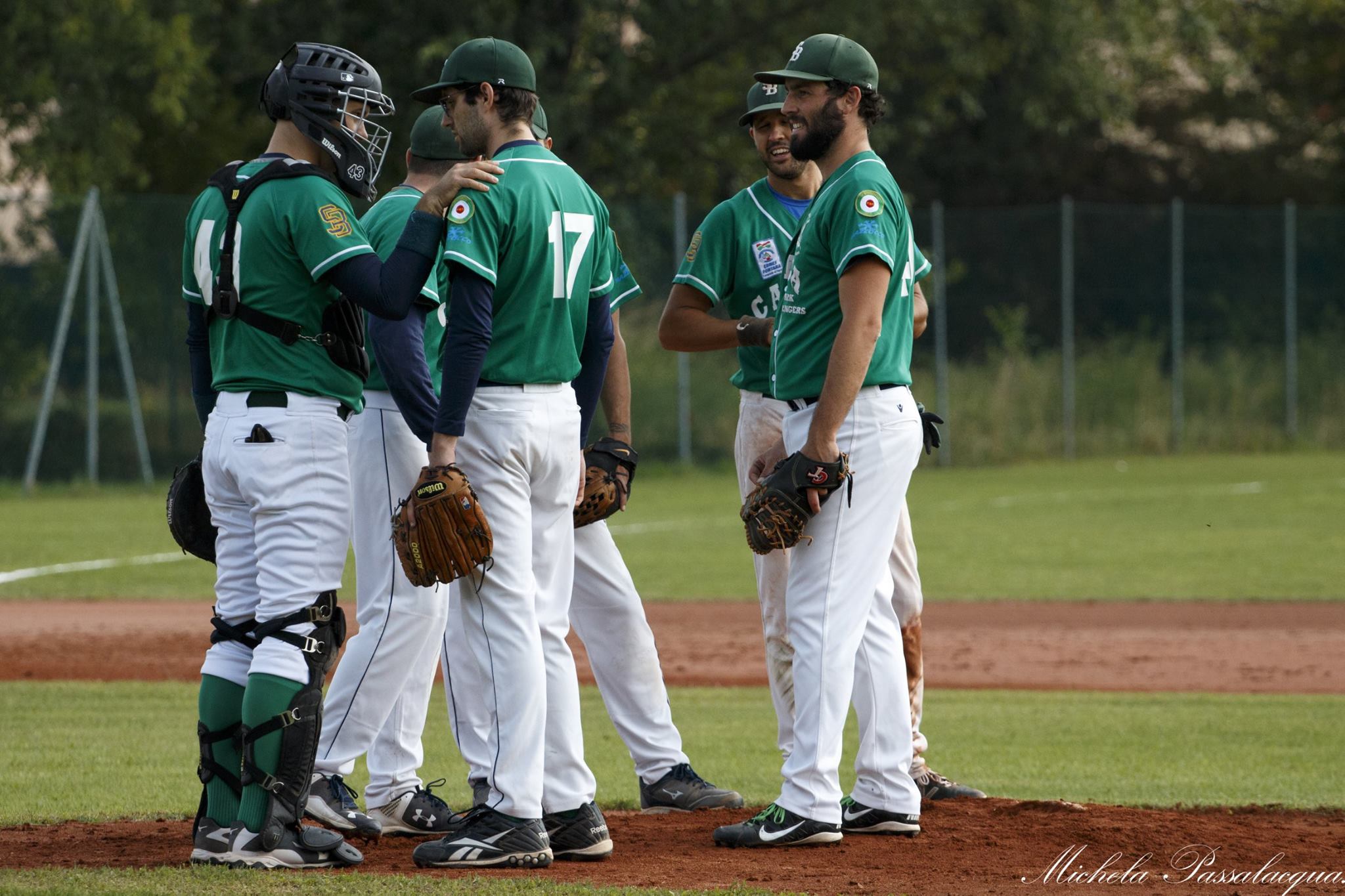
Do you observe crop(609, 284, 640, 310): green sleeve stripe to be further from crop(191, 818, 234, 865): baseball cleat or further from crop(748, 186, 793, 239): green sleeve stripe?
crop(191, 818, 234, 865): baseball cleat

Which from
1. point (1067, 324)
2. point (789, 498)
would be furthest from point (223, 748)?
point (1067, 324)

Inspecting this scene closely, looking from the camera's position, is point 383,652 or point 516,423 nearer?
point 516,423

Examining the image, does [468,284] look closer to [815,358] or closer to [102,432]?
[815,358]

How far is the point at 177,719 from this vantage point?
292 inches

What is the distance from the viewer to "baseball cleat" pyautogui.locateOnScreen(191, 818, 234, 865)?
4.32m

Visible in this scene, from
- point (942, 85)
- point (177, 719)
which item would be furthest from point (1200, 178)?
point (177, 719)

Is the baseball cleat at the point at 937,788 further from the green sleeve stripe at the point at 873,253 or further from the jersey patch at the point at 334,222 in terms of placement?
the jersey patch at the point at 334,222

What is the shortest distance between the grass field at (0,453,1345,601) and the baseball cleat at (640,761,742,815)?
620 cm

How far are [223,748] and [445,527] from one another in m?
0.91

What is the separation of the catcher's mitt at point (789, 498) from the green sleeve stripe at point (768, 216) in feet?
4.21

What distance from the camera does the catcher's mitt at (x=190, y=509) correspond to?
4.71 m

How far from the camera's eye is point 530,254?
4.43m

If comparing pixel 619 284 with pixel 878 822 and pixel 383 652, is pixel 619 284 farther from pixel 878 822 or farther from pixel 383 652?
pixel 878 822
